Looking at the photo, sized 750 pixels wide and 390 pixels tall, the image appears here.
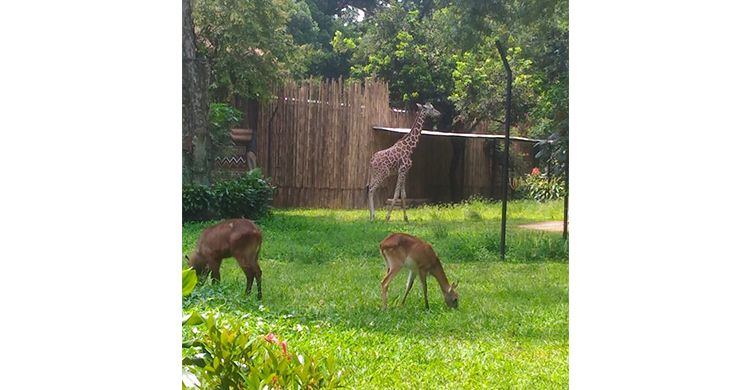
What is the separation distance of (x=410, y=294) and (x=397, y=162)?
0.46 metres

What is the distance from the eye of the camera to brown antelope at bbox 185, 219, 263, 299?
2807 millimetres

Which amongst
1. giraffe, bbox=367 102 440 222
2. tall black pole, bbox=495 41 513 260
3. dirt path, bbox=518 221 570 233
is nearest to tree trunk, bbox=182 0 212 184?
giraffe, bbox=367 102 440 222

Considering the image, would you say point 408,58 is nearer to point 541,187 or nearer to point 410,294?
point 541,187

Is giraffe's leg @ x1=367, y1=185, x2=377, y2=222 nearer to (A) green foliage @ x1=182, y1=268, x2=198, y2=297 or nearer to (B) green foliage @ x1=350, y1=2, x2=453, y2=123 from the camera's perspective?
(B) green foliage @ x1=350, y1=2, x2=453, y2=123

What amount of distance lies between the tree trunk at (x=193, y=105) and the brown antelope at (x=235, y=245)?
0.18 m

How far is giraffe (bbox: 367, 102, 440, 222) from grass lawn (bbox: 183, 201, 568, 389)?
7 centimetres

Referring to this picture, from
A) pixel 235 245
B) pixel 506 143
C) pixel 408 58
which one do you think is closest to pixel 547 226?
pixel 506 143

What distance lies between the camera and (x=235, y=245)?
2.83 m

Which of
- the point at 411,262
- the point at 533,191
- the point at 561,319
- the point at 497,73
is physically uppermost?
the point at 497,73

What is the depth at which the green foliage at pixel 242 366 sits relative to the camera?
83.8 inches
